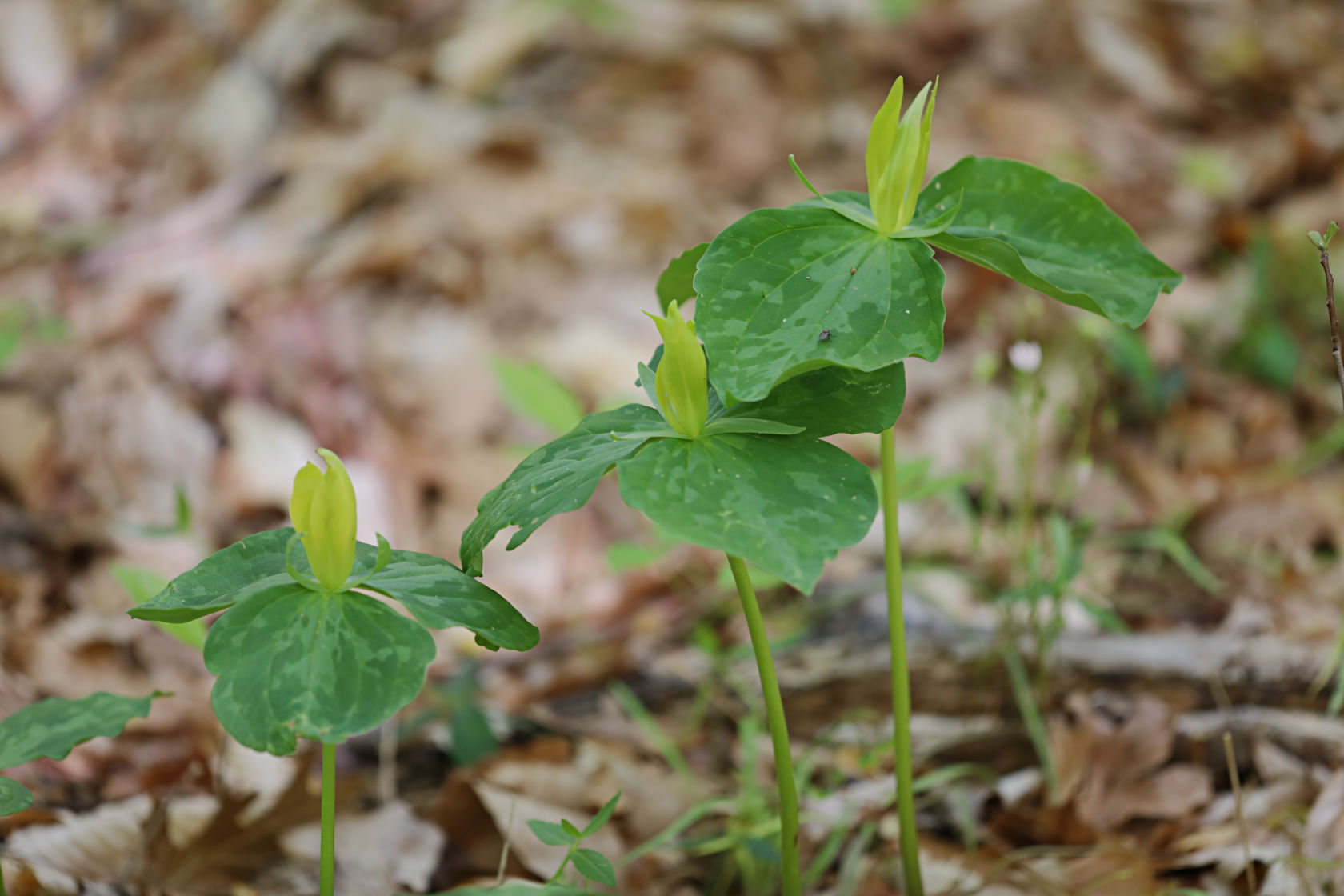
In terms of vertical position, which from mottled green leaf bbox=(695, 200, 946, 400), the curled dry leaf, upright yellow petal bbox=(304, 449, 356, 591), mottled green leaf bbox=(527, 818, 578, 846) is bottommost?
the curled dry leaf

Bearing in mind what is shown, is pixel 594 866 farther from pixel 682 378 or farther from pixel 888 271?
pixel 888 271

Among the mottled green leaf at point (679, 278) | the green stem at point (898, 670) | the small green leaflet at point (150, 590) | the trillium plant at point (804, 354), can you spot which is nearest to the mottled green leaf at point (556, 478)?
the trillium plant at point (804, 354)

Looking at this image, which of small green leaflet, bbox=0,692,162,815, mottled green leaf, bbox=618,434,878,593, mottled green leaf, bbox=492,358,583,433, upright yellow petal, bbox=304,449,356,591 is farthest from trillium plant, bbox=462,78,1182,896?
mottled green leaf, bbox=492,358,583,433

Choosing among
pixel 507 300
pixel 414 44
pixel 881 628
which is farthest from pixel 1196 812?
pixel 414 44

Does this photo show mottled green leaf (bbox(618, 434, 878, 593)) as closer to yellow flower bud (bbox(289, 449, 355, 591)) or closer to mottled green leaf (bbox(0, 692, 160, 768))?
yellow flower bud (bbox(289, 449, 355, 591))

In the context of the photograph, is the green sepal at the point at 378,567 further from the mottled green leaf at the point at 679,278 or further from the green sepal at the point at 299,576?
the mottled green leaf at the point at 679,278

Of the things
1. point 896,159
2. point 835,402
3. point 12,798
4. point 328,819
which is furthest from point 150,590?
point 896,159
